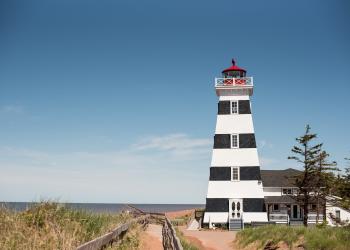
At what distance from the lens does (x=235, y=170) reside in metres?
33.8

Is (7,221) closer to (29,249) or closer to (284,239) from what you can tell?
(29,249)

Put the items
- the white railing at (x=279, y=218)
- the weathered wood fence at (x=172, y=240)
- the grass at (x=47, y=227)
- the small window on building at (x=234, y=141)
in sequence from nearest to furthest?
the grass at (x=47, y=227)
the weathered wood fence at (x=172, y=240)
the small window on building at (x=234, y=141)
the white railing at (x=279, y=218)

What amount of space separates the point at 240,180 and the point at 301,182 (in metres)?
6.61

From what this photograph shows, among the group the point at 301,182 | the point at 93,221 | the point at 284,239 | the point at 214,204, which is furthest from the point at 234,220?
the point at 93,221

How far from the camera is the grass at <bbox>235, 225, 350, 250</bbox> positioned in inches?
A: 602

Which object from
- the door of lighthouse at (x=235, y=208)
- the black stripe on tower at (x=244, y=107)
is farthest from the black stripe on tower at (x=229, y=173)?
the black stripe on tower at (x=244, y=107)

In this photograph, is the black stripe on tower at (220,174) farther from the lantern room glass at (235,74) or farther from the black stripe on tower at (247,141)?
the lantern room glass at (235,74)

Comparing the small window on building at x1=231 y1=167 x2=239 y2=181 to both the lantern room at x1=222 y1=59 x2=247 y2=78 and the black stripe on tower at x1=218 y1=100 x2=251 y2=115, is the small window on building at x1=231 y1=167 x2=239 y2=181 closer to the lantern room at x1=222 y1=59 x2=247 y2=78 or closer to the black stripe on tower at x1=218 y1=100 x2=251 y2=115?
the black stripe on tower at x1=218 y1=100 x2=251 y2=115

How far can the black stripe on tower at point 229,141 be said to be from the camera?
112 feet

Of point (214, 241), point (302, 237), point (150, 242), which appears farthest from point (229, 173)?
point (302, 237)

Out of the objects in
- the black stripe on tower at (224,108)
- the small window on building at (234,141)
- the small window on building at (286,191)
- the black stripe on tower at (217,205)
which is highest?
the black stripe on tower at (224,108)

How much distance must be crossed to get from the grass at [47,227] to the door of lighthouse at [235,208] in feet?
70.3

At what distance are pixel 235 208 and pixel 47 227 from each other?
2480cm

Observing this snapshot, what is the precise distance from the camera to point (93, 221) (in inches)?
510
